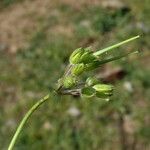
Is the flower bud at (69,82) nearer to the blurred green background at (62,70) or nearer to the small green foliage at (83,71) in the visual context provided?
the small green foliage at (83,71)

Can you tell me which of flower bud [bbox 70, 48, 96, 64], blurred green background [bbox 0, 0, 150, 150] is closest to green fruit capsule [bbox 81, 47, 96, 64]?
flower bud [bbox 70, 48, 96, 64]

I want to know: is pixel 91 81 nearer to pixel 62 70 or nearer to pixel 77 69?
pixel 77 69

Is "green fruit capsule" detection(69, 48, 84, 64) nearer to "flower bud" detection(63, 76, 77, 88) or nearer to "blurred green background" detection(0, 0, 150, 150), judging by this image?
"flower bud" detection(63, 76, 77, 88)

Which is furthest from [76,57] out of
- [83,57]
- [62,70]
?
[62,70]

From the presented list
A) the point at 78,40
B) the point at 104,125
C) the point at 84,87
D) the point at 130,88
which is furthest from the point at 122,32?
the point at 84,87

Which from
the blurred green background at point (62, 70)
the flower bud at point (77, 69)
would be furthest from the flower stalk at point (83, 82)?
the blurred green background at point (62, 70)
